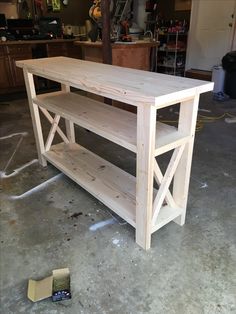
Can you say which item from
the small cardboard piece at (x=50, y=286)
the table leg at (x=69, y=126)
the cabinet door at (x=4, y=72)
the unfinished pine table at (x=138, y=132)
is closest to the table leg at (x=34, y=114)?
the unfinished pine table at (x=138, y=132)

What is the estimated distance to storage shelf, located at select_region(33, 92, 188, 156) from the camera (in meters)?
1.43

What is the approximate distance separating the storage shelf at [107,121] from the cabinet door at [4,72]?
315 centimetres

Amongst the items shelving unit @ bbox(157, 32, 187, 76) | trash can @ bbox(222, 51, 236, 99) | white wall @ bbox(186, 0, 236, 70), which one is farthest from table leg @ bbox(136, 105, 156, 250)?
shelving unit @ bbox(157, 32, 187, 76)

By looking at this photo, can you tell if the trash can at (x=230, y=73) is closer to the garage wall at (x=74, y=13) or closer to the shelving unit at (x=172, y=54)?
the shelving unit at (x=172, y=54)

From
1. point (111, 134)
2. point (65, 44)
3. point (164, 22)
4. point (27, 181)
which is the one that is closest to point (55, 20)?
point (65, 44)

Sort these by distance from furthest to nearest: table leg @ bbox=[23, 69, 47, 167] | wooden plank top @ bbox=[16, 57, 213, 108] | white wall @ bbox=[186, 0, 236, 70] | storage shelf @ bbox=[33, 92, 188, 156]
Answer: white wall @ bbox=[186, 0, 236, 70] → table leg @ bbox=[23, 69, 47, 167] → storage shelf @ bbox=[33, 92, 188, 156] → wooden plank top @ bbox=[16, 57, 213, 108]

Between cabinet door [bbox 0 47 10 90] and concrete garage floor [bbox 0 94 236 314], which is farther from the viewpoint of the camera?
cabinet door [bbox 0 47 10 90]

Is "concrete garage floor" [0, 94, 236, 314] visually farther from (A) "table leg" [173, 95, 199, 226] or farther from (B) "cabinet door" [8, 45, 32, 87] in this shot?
(B) "cabinet door" [8, 45, 32, 87]

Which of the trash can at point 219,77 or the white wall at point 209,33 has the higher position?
the white wall at point 209,33

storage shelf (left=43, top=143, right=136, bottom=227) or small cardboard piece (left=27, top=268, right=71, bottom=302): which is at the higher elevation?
storage shelf (left=43, top=143, right=136, bottom=227)

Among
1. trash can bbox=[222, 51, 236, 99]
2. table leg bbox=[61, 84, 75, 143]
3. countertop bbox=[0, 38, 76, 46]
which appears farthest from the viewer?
countertop bbox=[0, 38, 76, 46]

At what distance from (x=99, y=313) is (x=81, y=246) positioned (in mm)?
452

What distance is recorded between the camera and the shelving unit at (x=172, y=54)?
235 inches

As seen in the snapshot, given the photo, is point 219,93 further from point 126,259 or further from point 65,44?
point 126,259
